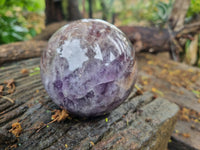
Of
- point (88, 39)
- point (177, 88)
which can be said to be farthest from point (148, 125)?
point (177, 88)

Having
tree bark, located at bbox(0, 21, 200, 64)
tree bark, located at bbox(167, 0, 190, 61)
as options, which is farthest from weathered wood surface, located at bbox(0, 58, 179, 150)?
tree bark, located at bbox(167, 0, 190, 61)

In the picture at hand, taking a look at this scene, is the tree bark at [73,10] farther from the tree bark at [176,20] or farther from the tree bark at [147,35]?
the tree bark at [176,20]

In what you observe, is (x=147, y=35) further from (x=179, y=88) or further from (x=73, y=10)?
(x=73, y=10)

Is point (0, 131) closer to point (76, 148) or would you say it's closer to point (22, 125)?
point (22, 125)

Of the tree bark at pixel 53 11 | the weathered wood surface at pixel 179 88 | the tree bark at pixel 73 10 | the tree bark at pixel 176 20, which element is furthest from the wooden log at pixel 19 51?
the tree bark at pixel 176 20

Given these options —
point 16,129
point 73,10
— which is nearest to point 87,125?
point 16,129

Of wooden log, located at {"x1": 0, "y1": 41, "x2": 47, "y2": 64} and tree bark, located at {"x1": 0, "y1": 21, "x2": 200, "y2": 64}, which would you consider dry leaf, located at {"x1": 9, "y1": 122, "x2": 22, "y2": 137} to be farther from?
tree bark, located at {"x1": 0, "y1": 21, "x2": 200, "y2": 64}
